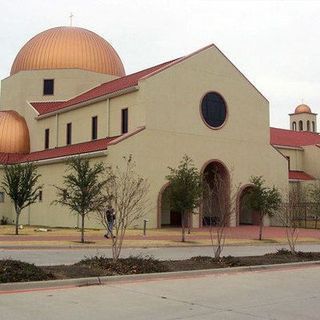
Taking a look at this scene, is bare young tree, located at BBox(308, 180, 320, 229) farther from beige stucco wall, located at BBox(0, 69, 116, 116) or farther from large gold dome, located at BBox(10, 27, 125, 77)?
beige stucco wall, located at BBox(0, 69, 116, 116)

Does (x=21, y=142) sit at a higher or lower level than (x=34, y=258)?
→ higher

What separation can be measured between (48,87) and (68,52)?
3894 mm

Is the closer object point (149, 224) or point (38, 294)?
point (38, 294)

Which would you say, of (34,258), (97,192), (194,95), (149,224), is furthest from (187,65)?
(34,258)

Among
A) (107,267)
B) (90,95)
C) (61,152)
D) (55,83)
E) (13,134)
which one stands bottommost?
(107,267)

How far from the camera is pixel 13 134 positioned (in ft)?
166

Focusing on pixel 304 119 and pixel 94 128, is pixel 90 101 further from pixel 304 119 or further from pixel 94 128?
pixel 304 119

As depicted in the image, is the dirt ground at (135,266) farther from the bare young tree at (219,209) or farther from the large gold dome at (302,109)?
the large gold dome at (302,109)

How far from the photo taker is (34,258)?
58.5ft

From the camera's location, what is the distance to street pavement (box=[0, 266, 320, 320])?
887 cm

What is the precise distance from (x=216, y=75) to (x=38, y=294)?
3491cm

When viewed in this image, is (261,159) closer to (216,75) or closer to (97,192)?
(216,75)

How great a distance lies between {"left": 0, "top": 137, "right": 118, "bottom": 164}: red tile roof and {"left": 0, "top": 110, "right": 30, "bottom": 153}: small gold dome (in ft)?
2.83

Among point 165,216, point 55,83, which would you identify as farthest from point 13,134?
point 165,216
